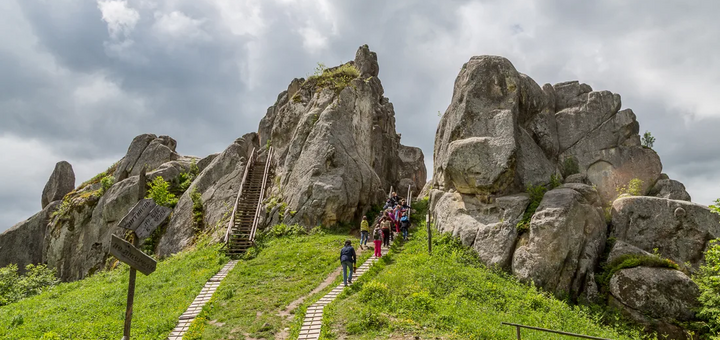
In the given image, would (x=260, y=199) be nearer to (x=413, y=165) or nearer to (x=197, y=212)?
(x=197, y=212)

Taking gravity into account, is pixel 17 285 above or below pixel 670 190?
below

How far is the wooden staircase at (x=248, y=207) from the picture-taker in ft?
80.6

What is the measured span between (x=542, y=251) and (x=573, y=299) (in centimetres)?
259

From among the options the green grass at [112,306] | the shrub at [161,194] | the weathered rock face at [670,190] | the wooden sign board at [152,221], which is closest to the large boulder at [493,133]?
the weathered rock face at [670,190]

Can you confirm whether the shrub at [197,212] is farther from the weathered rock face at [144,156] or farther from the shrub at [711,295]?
the shrub at [711,295]

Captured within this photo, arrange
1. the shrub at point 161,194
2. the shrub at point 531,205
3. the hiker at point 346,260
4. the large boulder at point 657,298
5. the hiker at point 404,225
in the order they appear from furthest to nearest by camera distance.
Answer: the shrub at point 161,194, the hiker at point 404,225, the shrub at point 531,205, the large boulder at point 657,298, the hiker at point 346,260

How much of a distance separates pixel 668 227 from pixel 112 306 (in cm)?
2736

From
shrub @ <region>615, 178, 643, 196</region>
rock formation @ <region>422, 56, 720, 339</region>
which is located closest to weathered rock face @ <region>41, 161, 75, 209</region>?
rock formation @ <region>422, 56, 720, 339</region>

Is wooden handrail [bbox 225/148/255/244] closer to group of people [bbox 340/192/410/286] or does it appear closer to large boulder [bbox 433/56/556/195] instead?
group of people [bbox 340/192/410/286]

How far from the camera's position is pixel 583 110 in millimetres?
31359

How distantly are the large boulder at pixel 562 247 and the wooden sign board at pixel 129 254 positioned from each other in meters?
16.1

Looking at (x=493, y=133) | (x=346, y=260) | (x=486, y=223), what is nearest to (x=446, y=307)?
(x=346, y=260)

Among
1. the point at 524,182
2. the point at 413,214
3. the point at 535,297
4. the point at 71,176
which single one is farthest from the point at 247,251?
the point at 71,176

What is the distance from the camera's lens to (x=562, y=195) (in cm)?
2161
